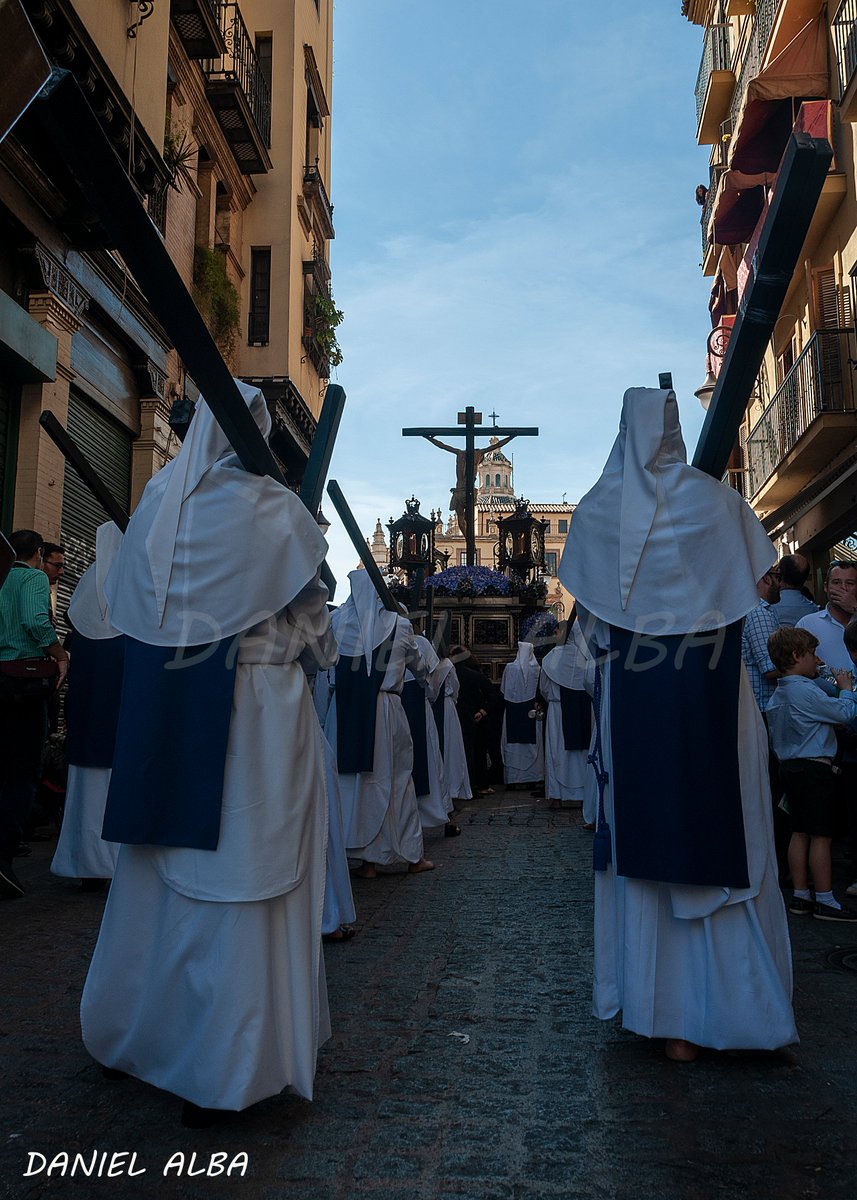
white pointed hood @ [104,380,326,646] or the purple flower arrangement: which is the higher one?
the purple flower arrangement

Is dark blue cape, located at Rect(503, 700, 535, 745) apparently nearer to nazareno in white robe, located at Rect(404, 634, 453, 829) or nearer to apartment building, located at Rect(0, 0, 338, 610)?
nazareno in white robe, located at Rect(404, 634, 453, 829)

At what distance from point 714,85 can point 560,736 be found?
56.8ft

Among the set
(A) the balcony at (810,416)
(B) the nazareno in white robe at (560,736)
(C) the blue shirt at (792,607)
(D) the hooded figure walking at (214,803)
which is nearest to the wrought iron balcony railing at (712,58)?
(A) the balcony at (810,416)

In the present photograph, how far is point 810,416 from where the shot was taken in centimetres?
1420

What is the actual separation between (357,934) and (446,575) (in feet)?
43.3

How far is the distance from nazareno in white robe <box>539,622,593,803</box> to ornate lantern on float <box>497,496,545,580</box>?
5946mm

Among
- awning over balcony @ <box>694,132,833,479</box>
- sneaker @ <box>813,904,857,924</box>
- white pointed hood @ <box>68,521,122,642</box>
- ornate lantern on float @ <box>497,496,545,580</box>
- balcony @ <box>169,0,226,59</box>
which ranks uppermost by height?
balcony @ <box>169,0,226,59</box>

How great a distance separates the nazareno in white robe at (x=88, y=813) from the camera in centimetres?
610

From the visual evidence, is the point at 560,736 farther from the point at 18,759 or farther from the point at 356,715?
the point at 18,759

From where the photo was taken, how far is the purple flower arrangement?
58.7 ft

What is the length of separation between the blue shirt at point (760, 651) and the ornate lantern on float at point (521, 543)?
1207 cm

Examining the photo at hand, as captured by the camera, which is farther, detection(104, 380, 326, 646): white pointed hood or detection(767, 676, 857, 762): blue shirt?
detection(767, 676, 857, 762): blue shirt

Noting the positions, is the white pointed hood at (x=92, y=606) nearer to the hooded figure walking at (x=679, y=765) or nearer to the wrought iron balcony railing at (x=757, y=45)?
the hooded figure walking at (x=679, y=765)

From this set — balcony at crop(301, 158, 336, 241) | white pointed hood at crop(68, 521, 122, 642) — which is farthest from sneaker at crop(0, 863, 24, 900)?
balcony at crop(301, 158, 336, 241)
